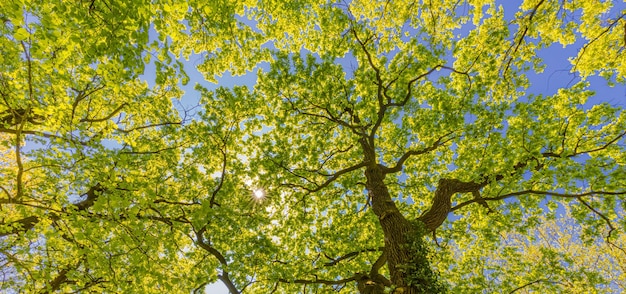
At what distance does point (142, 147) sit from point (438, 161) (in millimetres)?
11506

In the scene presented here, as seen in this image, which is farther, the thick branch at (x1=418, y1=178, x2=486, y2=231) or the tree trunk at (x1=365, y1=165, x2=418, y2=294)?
the thick branch at (x1=418, y1=178, x2=486, y2=231)

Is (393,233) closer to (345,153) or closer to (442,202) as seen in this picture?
(442,202)

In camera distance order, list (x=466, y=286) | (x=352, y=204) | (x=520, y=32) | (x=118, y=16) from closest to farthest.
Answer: (x=118, y=16) → (x=520, y=32) → (x=466, y=286) → (x=352, y=204)

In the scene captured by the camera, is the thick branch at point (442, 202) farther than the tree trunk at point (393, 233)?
Yes

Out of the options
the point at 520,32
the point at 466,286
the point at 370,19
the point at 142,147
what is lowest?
the point at 466,286

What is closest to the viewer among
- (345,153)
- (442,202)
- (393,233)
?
(393,233)

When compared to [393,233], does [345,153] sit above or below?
above

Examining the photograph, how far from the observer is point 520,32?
6.45m

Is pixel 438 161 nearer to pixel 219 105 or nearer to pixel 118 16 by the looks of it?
pixel 219 105

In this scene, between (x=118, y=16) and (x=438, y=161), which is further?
(x=438, y=161)

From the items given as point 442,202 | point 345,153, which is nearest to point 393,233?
point 442,202

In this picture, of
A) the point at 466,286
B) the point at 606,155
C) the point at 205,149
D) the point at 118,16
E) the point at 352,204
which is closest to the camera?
the point at 118,16

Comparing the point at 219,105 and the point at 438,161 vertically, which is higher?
the point at 219,105

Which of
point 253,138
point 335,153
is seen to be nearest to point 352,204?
point 335,153
